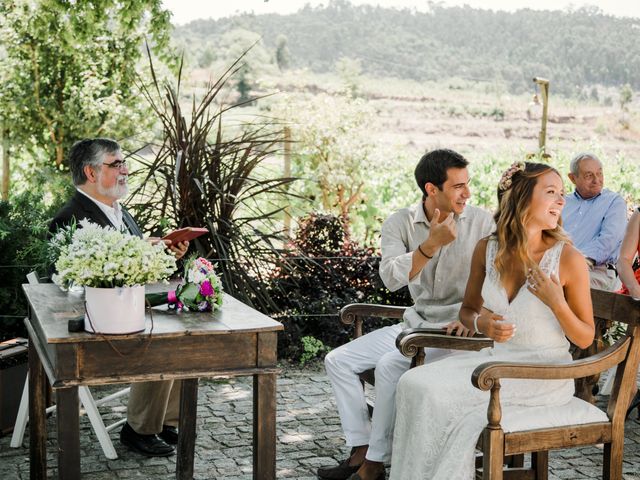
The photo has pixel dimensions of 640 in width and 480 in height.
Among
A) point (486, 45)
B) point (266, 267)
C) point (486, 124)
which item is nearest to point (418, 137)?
point (486, 124)

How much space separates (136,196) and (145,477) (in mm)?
2644

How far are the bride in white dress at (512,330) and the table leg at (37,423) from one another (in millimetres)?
1548

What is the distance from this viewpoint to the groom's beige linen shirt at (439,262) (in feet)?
13.4

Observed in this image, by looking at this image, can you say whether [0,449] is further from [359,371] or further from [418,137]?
[418,137]

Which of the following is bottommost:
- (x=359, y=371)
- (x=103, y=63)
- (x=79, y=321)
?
(x=359, y=371)

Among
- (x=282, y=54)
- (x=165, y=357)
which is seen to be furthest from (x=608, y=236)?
(x=282, y=54)

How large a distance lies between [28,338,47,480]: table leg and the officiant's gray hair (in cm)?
96

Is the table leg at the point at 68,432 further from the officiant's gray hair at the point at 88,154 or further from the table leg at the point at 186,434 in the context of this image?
the officiant's gray hair at the point at 88,154

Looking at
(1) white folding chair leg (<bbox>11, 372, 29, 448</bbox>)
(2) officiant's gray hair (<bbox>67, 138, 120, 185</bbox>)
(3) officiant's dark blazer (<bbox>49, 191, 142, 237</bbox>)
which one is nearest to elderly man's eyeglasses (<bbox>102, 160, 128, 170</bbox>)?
(2) officiant's gray hair (<bbox>67, 138, 120, 185</bbox>)

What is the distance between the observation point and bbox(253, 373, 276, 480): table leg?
3207mm

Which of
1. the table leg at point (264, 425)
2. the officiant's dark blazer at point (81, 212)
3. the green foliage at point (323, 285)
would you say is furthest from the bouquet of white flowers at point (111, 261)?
the green foliage at point (323, 285)

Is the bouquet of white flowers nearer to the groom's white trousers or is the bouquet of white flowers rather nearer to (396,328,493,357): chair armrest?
(396,328,493,357): chair armrest

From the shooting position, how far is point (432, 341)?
372 cm

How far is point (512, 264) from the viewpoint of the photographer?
139 inches
